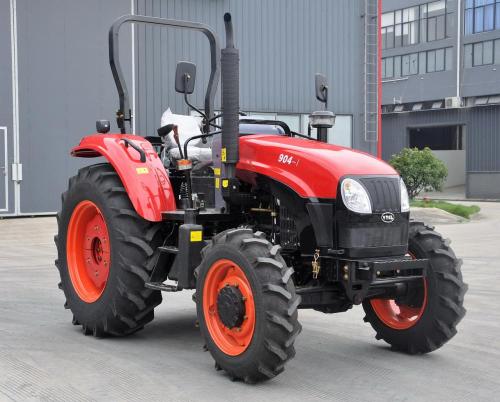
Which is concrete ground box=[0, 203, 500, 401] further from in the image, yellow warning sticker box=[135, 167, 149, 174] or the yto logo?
yellow warning sticker box=[135, 167, 149, 174]

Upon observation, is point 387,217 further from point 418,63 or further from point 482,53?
point 418,63

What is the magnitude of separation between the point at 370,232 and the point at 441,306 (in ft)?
2.88

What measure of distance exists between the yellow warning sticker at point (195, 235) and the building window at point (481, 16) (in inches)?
1515

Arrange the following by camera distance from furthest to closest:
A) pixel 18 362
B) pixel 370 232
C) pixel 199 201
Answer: pixel 199 201, pixel 18 362, pixel 370 232

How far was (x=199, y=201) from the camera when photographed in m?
5.98

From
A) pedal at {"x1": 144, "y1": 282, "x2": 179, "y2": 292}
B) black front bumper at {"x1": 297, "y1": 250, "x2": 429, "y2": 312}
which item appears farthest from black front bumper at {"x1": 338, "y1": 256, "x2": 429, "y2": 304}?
pedal at {"x1": 144, "y1": 282, "x2": 179, "y2": 292}

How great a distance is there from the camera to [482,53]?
41375mm

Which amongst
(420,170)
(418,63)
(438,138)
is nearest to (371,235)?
(420,170)

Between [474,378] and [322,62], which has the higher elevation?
[322,62]

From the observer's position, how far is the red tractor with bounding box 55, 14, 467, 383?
15.9 feet

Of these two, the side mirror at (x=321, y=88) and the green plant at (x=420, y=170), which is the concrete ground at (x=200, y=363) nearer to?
the side mirror at (x=321, y=88)

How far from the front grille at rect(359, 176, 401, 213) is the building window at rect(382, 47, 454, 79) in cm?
4030

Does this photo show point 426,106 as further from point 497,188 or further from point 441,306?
point 441,306

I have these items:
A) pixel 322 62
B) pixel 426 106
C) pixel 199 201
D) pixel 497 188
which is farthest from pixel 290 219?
pixel 426 106
